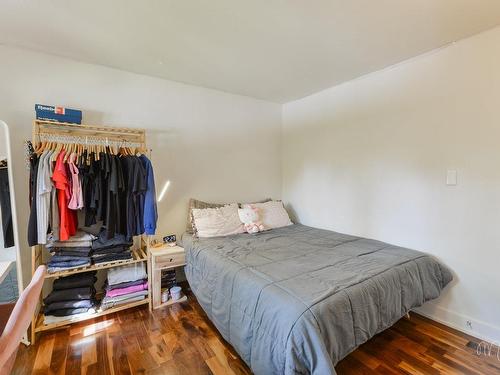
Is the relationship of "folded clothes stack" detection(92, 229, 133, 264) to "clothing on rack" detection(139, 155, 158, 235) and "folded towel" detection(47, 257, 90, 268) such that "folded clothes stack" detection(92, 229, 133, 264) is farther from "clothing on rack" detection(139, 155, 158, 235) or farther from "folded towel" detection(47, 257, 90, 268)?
"clothing on rack" detection(139, 155, 158, 235)

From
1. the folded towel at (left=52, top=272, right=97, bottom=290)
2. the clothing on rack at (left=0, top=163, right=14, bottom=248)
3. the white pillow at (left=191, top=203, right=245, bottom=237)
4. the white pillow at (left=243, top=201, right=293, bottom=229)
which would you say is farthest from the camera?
the white pillow at (left=243, top=201, right=293, bottom=229)

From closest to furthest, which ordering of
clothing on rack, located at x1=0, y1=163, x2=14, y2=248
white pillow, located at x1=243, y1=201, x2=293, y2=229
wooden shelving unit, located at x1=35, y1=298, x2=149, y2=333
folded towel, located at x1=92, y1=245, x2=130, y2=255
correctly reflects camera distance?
clothing on rack, located at x1=0, y1=163, x2=14, y2=248 → wooden shelving unit, located at x1=35, y1=298, x2=149, y2=333 → folded towel, located at x1=92, y1=245, x2=130, y2=255 → white pillow, located at x1=243, y1=201, x2=293, y2=229

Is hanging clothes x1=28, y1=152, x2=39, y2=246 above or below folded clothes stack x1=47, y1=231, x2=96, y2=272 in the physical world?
above

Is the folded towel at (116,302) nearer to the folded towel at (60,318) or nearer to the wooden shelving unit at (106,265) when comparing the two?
the folded towel at (60,318)

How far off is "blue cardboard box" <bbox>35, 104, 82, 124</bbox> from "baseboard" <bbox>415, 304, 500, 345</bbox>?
356 cm

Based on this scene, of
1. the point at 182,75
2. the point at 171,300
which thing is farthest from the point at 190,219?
the point at 182,75

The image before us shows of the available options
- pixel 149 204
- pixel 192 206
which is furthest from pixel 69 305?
pixel 192 206

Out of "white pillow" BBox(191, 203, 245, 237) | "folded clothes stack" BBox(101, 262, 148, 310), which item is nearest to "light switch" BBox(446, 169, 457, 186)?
"white pillow" BBox(191, 203, 245, 237)

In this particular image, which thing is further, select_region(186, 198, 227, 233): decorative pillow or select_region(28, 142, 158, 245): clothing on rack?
select_region(186, 198, 227, 233): decorative pillow

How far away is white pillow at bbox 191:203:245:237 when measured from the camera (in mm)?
2715

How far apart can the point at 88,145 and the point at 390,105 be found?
2947mm

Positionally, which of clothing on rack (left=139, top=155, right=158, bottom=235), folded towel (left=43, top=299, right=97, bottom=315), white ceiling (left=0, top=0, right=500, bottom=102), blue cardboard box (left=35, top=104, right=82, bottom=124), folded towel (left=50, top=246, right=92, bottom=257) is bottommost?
folded towel (left=43, top=299, right=97, bottom=315)

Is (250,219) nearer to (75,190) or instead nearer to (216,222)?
(216,222)

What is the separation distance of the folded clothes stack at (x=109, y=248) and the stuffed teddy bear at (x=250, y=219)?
4.07 ft
